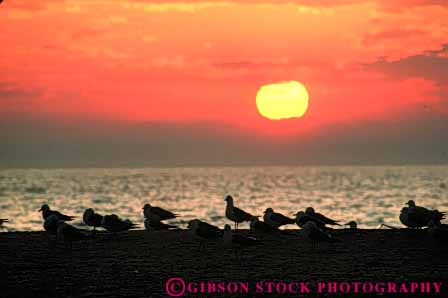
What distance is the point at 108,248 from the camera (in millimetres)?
21453

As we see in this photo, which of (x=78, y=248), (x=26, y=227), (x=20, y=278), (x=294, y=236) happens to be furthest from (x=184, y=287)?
(x=26, y=227)

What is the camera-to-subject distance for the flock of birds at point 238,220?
20.8 m

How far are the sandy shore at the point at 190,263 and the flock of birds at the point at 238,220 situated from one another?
1.10 feet

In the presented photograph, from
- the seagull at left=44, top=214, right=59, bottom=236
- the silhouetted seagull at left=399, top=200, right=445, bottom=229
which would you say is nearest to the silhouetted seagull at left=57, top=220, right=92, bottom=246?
the seagull at left=44, top=214, right=59, bottom=236

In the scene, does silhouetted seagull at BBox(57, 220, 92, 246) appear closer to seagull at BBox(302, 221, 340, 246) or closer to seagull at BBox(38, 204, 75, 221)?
seagull at BBox(38, 204, 75, 221)

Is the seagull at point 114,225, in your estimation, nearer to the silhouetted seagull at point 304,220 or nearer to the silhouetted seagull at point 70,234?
the silhouetted seagull at point 70,234

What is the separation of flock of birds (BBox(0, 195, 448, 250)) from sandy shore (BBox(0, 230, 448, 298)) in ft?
1.10

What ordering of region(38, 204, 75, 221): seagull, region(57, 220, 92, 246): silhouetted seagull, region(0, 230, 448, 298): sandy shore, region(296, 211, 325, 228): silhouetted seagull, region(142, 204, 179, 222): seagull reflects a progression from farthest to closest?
region(142, 204, 179, 222): seagull < region(38, 204, 75, 221): seagull < region(296, 211, 325, 228): silhouetted seagull < region(57, 220, 92, 246): silhouetted seagull < region(0, 230, 448, 298): sandy shore

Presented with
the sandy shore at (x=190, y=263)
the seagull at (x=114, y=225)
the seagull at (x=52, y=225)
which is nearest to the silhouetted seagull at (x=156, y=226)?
the seagull at (x=114, y=225)

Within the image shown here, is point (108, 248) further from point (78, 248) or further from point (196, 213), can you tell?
point (196, 213)

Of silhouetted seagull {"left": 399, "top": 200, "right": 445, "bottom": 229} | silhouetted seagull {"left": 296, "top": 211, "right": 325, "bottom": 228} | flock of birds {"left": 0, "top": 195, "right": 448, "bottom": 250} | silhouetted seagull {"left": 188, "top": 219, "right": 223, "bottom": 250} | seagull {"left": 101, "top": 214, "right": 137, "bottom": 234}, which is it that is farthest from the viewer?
silhouetted seagull {"left": 296, "top": 211, "right": 325, "bottom": 228}

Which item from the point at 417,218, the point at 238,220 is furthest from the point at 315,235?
the point at 238,220

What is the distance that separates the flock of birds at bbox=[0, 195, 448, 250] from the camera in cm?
2083

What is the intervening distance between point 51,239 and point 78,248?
272cm
